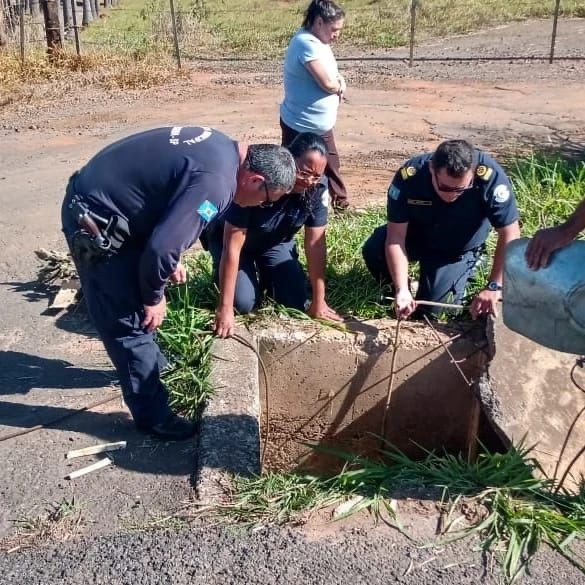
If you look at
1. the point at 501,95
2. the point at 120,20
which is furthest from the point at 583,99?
the point at 120,20

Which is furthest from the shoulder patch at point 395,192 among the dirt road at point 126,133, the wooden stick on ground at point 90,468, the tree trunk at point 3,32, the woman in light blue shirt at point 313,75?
the tree trunk at point 3,32

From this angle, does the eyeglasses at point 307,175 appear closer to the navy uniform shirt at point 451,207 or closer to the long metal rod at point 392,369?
the navy uniform shirt at point 451,207

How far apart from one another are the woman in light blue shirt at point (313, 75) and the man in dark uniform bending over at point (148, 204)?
8.66ft

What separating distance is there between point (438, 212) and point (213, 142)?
1662mm

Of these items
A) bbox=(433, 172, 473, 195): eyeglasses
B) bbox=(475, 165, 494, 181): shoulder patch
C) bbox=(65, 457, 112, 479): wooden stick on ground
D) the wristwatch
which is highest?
bbox=(475, 165, 494, 181): shoulder patch

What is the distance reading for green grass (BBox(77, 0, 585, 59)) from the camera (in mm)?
16125

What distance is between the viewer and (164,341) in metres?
4.34

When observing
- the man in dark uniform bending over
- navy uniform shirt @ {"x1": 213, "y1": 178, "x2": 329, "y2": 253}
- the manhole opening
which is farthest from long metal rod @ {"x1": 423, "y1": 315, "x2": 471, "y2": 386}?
the man in dark uniform bending over

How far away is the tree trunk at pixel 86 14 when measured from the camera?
20203mm

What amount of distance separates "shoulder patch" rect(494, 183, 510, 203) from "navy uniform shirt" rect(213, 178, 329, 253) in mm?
913

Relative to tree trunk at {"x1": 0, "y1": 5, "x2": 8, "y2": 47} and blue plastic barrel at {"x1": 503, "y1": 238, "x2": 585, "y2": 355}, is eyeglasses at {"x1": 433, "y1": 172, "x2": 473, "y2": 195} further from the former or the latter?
tree trunk at {"x1": 0, "y1": 5, "x2": 8, "y2": 47}

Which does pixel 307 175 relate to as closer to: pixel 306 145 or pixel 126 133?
pixel 306 145

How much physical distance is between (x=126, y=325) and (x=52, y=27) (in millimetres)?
10385

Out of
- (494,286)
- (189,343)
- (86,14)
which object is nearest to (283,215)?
(189,343)
